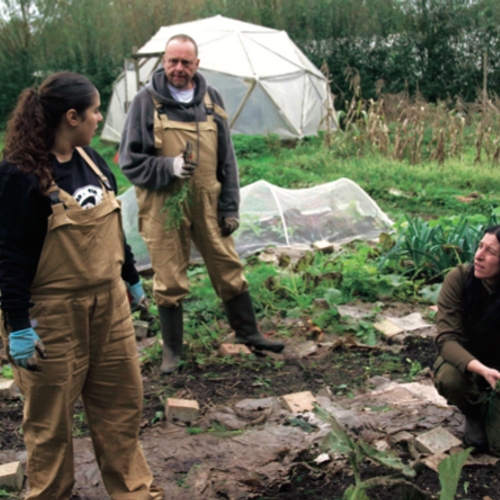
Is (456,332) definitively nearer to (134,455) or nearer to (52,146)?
(134,455)

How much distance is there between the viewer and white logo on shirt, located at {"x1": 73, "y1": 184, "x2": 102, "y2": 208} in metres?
2.65

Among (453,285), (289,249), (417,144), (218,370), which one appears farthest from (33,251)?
(417,144)

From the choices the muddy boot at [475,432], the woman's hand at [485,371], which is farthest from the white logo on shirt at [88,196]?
the muddy boot at [475,432]

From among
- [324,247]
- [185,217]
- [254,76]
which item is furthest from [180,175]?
[254,76]

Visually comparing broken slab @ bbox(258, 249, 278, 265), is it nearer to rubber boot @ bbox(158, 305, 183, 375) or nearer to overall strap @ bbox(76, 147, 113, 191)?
rubber boot @ bbox(158, 305, 183, 375)

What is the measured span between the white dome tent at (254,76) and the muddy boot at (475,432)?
505 inches

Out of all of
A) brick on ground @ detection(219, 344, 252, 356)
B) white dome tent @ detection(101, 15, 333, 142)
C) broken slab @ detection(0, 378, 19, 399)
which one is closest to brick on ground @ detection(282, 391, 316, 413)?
brick on ground @ detection(219, 344, 252, 356)

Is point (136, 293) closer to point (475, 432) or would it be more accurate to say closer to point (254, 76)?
point (475, 432)

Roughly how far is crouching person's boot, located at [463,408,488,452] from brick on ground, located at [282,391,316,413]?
890 mm

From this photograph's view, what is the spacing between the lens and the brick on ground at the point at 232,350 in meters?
4.75

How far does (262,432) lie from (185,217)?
4.83 ft

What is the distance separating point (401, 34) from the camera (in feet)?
70.1

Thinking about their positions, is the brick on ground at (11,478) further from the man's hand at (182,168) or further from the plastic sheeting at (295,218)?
the plastic sheeting at (295,218)

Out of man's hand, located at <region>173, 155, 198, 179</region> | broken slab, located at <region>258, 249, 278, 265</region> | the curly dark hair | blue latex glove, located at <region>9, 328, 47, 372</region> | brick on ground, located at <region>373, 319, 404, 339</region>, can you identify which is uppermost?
the curly dark hair
